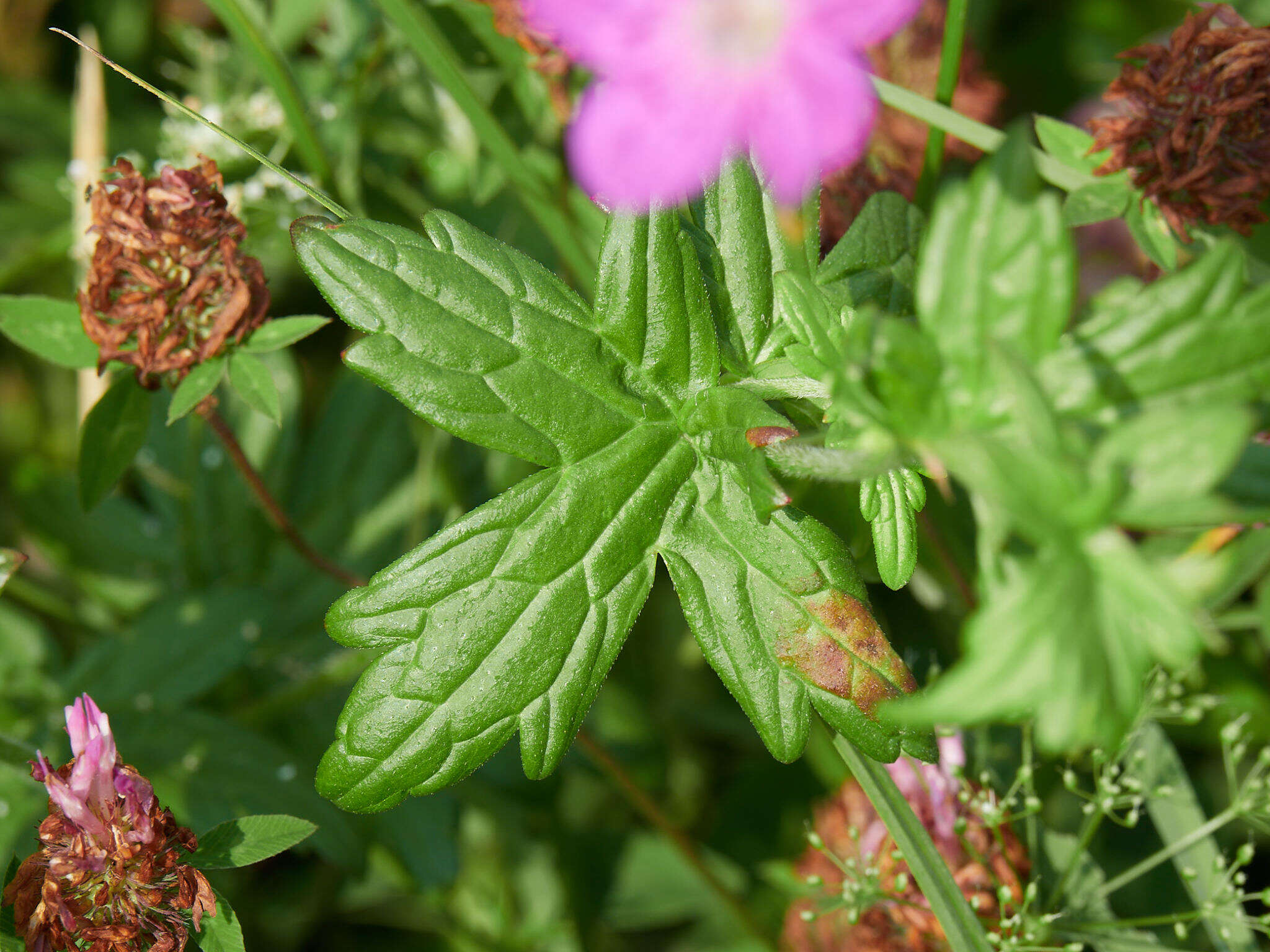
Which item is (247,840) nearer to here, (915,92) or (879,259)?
(879,259)

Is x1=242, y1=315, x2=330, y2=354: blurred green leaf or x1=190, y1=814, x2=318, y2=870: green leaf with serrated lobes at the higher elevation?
x1=242, y1=315, x2=330, y2=354: blurred green leaf

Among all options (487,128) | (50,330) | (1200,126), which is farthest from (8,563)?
(1200,126)

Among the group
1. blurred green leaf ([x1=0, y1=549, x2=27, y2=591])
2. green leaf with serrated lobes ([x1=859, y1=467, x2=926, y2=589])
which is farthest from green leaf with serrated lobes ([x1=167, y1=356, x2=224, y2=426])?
green leaf with serrated lobes ([x1=859, y1=467, x2=926, y2=589])

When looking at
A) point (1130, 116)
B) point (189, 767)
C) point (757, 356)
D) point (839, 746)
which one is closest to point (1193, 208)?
point (1130, 116)

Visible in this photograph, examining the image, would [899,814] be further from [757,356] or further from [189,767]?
[189,767]

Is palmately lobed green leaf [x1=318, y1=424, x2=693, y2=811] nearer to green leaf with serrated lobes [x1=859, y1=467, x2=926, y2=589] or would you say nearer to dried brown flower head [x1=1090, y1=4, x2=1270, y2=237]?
green leaf with serrated lobes [x1=859, y1=467, x2=926, y2=589]

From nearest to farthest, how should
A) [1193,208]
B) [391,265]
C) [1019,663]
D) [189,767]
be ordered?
[1019,663] < [391,265] < [1193,208] < [189,767]
